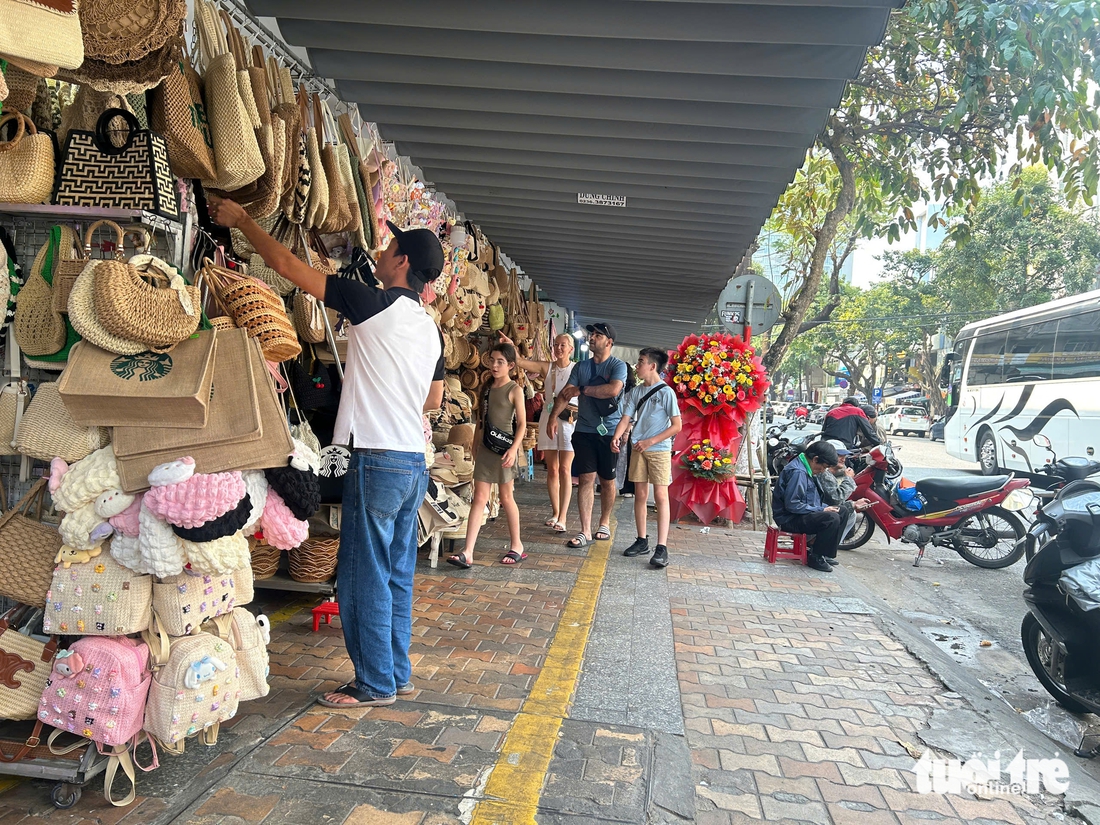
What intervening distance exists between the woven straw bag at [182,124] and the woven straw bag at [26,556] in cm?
131

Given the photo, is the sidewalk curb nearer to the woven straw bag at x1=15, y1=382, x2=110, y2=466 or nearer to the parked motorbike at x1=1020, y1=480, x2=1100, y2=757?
the parked motorbike at x1=1020, y1=480, x2=1100, y2=757

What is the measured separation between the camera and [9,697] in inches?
93.7

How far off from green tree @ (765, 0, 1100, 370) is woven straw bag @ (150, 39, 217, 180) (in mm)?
5631

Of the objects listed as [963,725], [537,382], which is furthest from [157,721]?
[537,382]

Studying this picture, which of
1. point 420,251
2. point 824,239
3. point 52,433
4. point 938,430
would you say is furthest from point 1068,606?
point 938,430

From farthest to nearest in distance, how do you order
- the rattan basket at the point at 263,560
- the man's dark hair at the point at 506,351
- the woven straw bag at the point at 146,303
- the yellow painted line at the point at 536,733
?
the man's dark hair at the point at 506,351 → the rattan basket at the point at 263,560 → the yellow painted line at the point at 536,733 → the woven straw bag at the point at 146,303

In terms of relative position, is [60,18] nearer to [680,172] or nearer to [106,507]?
[106,507]

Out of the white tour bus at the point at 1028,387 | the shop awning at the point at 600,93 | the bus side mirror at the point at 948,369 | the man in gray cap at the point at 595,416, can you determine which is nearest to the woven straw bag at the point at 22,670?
the shop awning at the point at 600,93

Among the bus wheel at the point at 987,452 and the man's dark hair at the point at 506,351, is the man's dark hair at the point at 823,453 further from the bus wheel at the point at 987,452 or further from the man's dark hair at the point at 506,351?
the bus wheel at the point at 987,452

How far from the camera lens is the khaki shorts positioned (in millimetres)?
6332

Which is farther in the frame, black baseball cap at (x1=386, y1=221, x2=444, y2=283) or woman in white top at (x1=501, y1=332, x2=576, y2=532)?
woman in white top at (x1=501, y1=332, x2=576, y2=532)

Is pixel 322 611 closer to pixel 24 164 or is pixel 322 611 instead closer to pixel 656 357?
pixel 24 164

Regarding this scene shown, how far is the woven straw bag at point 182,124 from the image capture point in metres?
2.73

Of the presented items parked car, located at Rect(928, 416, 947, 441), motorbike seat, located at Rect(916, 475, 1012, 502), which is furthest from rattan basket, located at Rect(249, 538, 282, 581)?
parked car, located at Rect(928, 416, 947, 441)
